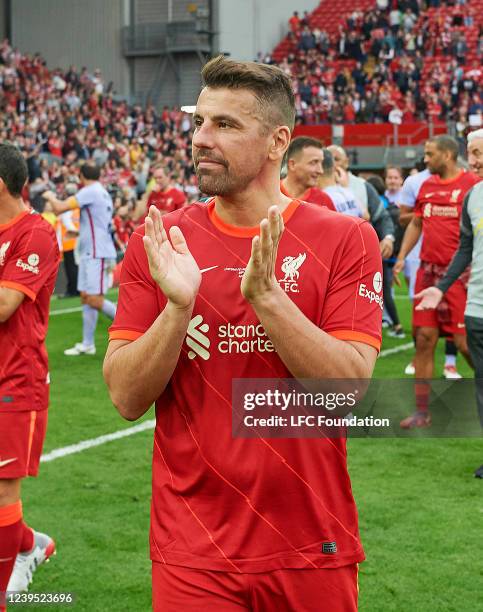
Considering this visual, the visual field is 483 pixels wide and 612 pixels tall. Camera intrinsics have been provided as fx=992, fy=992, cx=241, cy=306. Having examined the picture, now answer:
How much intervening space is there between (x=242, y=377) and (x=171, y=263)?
358 mm

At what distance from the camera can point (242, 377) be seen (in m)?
2.48

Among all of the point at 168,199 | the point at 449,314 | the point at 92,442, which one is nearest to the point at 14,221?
the point at 92,442

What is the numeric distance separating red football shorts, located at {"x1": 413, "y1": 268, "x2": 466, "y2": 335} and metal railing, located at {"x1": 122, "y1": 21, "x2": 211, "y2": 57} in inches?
1254

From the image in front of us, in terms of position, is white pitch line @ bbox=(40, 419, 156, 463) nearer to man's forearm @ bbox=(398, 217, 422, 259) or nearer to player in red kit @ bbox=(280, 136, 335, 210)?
player in red kit @ bbox=(280, 136, 335, 210)

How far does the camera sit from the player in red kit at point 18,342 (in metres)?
4.12

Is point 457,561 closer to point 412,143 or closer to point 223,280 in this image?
point 223,280

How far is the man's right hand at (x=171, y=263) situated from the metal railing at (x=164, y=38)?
120ft

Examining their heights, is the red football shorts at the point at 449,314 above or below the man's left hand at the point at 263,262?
below

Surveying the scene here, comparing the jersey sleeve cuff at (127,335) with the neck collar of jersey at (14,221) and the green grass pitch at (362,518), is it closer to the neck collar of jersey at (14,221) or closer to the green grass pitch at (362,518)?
the green grass pitch at (362,518)

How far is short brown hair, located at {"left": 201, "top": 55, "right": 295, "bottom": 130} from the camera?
2477 mm

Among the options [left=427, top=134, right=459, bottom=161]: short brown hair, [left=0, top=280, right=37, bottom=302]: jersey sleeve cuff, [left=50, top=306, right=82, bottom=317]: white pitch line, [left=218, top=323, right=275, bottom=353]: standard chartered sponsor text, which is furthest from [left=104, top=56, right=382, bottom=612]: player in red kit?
[left=50, top=306, right=82, bottom=317]: white pitch line

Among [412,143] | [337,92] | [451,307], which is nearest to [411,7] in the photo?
[337,92]

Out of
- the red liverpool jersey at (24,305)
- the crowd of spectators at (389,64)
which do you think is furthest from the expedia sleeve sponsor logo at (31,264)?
the crowd of spectators at (389,64)

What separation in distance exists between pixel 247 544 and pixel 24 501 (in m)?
3.94
